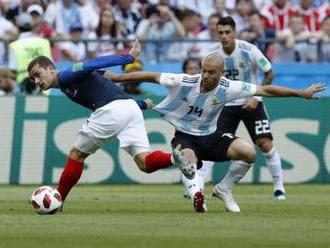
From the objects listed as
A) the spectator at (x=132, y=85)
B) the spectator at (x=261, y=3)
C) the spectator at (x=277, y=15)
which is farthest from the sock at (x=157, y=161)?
the spectator at (x=261, y=3)

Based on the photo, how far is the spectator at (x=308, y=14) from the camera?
2502cm

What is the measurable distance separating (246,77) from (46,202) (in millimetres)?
4711

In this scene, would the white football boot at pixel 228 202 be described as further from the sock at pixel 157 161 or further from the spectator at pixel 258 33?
the spectator at pixel 258 33

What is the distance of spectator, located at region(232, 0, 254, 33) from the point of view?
24891mm

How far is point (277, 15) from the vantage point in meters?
24.9

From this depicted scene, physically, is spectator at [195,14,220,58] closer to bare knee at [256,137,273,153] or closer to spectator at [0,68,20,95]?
spectator at [0,68,20,95]

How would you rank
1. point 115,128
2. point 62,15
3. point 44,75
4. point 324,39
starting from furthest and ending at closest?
point 324,39 → point 62,15 → point 115,128 → point 44,75

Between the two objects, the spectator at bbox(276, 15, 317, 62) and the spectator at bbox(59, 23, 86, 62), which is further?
the spectator at bbox(276, 15, 317, 62)

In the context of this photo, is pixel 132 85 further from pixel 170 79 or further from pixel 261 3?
pixel 170 79

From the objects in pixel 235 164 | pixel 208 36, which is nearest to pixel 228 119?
pixel 235 164

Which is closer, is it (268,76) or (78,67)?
(78,67)

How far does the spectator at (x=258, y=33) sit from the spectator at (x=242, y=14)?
0.48m

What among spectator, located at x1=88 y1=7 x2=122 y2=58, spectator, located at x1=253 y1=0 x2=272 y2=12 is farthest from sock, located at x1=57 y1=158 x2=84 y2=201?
spectator, located at x1=253 y1=0 x2=272 y2=12

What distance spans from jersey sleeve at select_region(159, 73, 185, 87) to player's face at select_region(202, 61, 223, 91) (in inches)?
11.7
